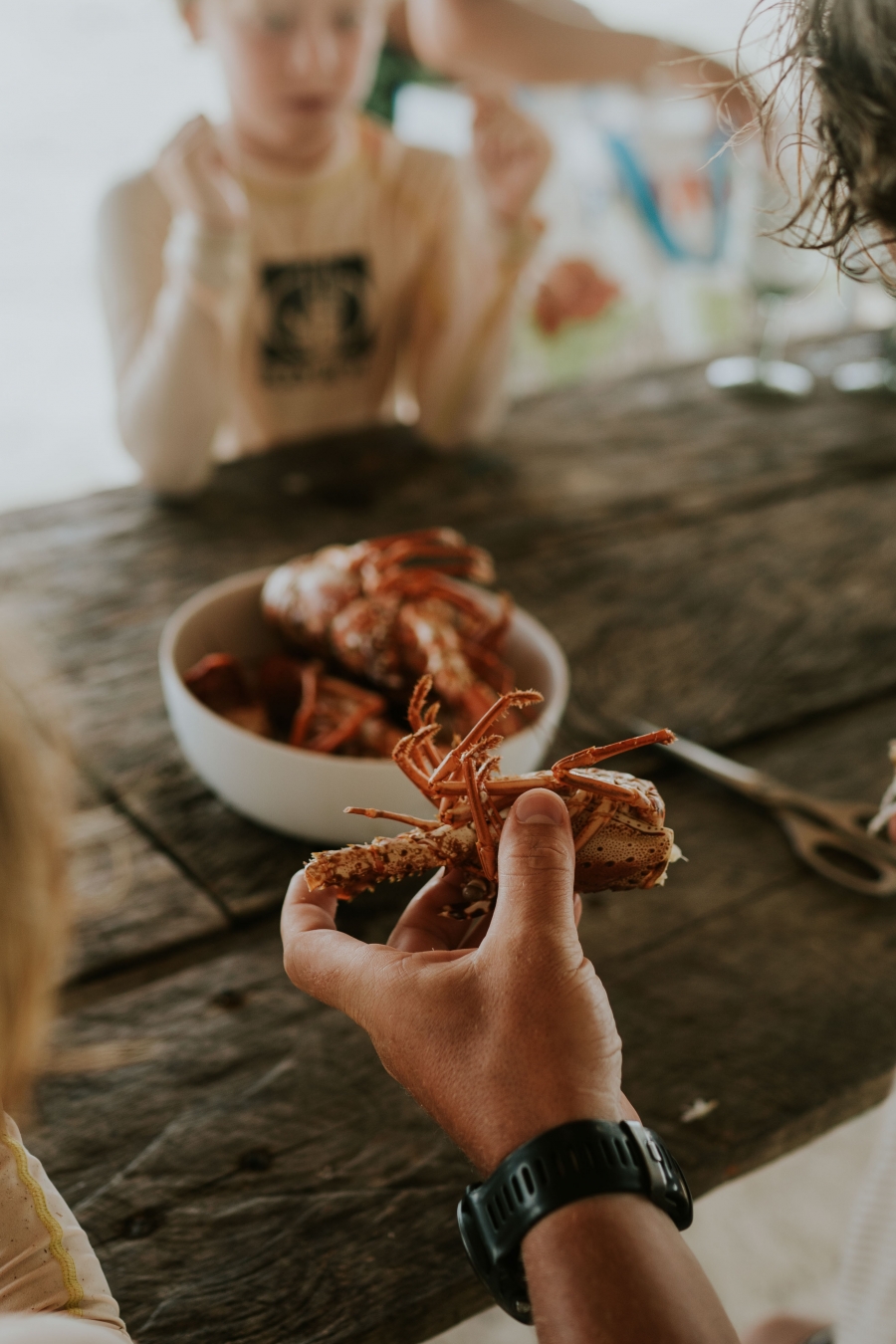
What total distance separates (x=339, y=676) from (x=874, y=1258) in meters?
0.58

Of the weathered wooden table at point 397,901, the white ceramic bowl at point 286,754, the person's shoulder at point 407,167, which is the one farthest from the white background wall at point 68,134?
the white ceramic bowl at point 286,754

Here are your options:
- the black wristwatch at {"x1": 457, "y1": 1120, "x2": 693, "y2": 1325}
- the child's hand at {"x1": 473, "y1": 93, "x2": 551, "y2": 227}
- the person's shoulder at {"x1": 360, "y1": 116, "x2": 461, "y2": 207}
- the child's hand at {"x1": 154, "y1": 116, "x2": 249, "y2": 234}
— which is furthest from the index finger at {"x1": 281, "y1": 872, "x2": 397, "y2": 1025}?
the person's shoulder at {"x1": 360, "y1": 116, "x2": 461, "y2": 207}

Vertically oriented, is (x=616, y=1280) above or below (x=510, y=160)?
below

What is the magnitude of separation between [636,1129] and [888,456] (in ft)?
4.49

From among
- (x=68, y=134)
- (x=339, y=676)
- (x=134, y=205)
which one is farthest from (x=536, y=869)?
(x=68, y=134)

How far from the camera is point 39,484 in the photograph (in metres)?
3.08

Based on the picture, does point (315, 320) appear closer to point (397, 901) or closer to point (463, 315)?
point (463, 315)

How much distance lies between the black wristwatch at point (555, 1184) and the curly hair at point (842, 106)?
18.6 inches

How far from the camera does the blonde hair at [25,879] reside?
1.42 ft

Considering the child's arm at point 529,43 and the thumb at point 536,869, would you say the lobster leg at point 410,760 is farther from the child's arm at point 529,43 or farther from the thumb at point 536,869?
the child's arm at point 529,43

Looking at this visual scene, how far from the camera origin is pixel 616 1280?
0.44 meters

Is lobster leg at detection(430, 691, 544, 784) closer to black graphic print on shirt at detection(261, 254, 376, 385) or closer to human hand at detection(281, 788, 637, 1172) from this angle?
human hand at detection(281, 788, 637, 1172)

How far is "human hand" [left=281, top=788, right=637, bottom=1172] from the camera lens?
0.48 m

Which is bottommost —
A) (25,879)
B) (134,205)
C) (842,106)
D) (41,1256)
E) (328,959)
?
(41,1256)
